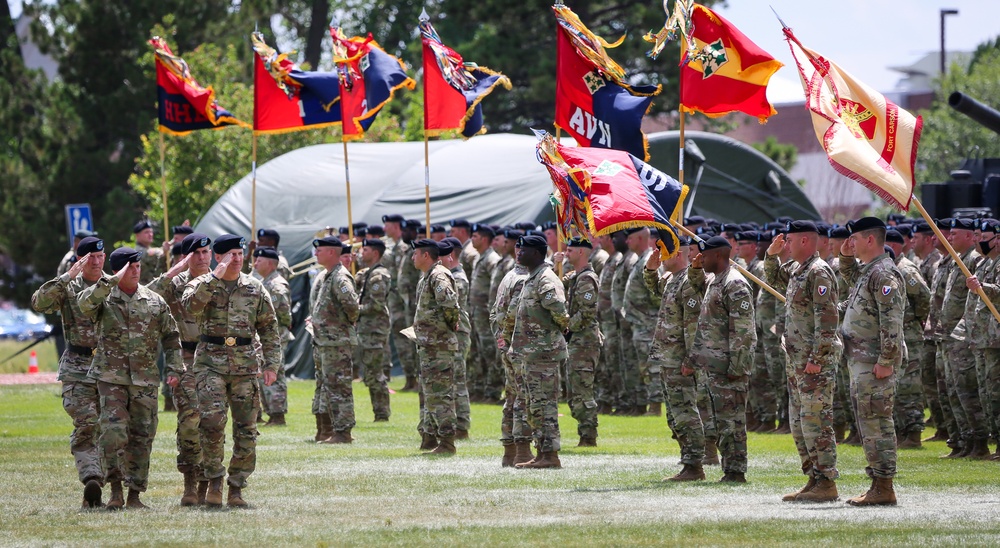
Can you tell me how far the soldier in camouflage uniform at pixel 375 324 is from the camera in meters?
20.1

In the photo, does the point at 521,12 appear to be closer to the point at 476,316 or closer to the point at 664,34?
the point at 476,316

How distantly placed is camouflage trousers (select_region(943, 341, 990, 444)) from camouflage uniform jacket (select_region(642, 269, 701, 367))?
3.27 metres

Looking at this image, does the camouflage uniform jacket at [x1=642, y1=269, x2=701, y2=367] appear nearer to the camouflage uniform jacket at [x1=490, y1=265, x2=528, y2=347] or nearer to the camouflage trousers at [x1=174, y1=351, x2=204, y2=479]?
the camouflage uniform jacket at [x1=490, y1=265, x2=528, y2=347]

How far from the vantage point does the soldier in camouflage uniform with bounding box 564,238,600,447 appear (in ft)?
51.7

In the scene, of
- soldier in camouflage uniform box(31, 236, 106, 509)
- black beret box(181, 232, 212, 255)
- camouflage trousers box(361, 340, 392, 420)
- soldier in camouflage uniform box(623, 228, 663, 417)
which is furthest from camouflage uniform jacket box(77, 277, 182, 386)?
soldier in camouflage uniform box(623, 228, 663, 417)

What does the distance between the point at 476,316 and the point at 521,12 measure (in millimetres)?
21669

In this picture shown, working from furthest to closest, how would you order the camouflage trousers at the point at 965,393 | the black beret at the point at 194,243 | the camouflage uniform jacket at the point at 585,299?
the camouflage uniform jacket at the point at 585,299, the camouflage trousers at the point at 965,393, the black beret at the point at 194,243

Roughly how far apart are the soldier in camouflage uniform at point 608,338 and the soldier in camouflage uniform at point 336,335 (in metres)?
4.05

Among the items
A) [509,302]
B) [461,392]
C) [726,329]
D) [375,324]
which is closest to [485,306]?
[375,324]

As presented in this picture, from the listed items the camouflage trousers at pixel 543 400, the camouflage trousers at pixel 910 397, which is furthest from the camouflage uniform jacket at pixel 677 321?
the camouflage trousers at pixel 910 397

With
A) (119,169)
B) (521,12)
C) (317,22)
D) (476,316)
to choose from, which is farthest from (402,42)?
(476,316)

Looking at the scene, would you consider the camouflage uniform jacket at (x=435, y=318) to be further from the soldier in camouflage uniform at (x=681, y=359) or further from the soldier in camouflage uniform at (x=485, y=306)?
the soldier in camouflage uniform at (x=485, y=306)

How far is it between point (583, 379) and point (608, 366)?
14.4 feet

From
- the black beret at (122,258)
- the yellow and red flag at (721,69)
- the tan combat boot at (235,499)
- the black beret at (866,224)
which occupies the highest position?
the yellow and red flag at (721,69)
